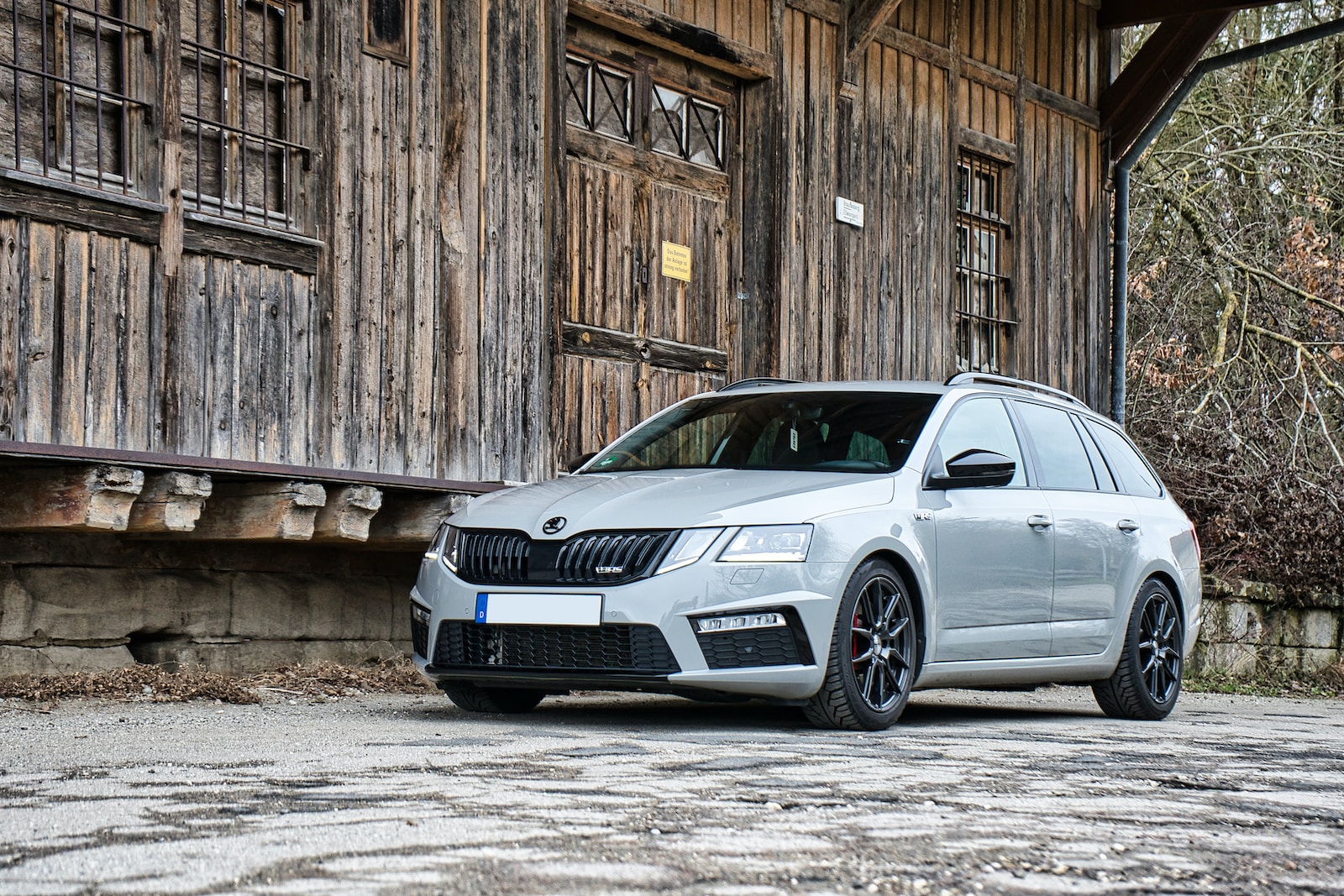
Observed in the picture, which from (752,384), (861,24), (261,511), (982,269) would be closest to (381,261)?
(261,511)

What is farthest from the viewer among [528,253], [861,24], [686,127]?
[861,24]

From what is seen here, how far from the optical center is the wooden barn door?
36.4 ft

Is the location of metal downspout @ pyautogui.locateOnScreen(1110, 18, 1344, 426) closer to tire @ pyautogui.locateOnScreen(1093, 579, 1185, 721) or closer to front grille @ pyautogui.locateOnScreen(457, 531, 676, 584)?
tire @ pyautogui.locateOnScreen(1093, 579, 1185, 721)

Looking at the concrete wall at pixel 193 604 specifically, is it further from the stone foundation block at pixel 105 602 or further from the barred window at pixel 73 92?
the barred window at pixel 73 92

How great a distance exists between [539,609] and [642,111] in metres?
5.77

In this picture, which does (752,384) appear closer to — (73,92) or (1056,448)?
(1056,448)

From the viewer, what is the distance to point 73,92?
7863mm

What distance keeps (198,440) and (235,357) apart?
0.47m

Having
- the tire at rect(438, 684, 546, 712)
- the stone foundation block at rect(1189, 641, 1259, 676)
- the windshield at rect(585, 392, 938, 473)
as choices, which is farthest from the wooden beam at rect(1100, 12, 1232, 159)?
the tire at rect(438, 684, 546, 712)

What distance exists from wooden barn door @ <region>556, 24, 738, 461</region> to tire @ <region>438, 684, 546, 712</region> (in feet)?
11.1

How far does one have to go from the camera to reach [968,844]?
3.93 m

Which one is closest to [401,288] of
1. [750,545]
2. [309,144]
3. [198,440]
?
[309,144]

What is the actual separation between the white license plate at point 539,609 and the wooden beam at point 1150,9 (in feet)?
34.2

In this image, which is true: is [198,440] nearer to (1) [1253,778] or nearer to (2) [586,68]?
(2) [586,68]
